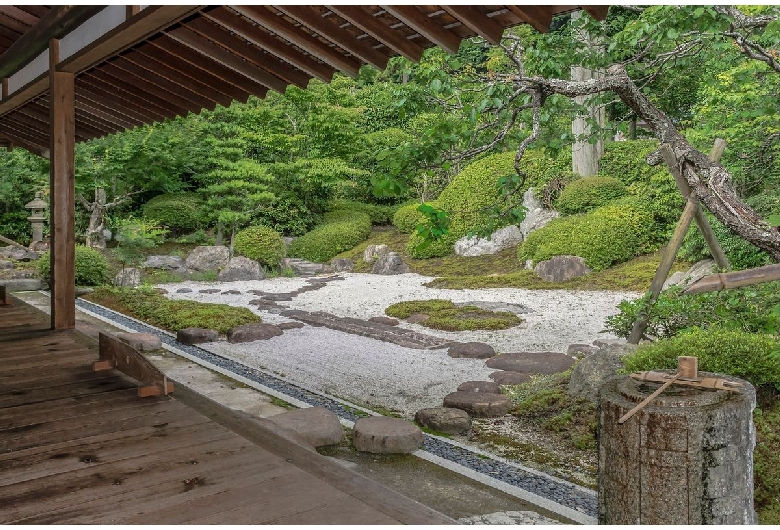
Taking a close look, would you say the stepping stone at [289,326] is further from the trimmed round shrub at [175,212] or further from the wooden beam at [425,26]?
the trimmed round shrub at [175,212]

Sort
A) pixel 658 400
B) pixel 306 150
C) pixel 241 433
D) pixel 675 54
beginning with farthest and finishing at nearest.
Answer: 1. pixel 306 150
2. pixel 675 54
3. pixel 241 433
4. pixel 658 400

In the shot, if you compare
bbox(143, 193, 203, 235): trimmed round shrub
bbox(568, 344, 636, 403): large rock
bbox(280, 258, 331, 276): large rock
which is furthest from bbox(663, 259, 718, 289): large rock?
bbox(143, 193, 203, 235): trimmed round shrub

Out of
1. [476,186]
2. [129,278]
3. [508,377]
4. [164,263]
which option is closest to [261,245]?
[164,263]

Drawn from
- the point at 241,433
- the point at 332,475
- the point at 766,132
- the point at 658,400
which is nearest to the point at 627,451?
the point at 658,400

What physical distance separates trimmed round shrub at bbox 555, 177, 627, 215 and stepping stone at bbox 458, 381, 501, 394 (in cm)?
944

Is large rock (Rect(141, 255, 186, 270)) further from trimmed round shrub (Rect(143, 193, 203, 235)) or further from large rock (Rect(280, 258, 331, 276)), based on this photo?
large rock (Rect(280, 258, 331, 276))

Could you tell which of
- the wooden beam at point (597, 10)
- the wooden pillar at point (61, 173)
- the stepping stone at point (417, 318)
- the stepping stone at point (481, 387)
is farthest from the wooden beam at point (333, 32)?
the stepping stone at point (417, 318)

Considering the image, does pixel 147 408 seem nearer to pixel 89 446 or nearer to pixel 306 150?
pixel 89 446

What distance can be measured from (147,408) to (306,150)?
15.9 m

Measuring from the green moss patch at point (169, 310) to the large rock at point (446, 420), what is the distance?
450 centimetres

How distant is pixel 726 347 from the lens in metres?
4.34

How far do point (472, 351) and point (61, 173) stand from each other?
4.62 meters

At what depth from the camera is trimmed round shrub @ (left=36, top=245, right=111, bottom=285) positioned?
42.5 feet

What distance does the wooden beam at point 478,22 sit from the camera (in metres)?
2.93
